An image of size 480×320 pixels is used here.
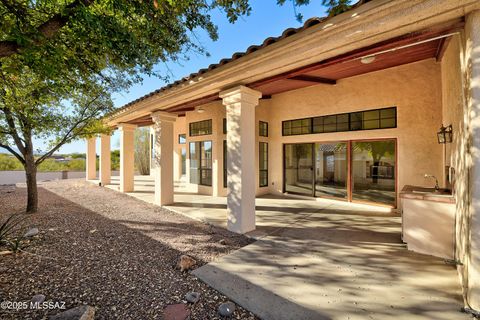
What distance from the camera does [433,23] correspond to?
265 centimetres

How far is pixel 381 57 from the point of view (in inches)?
197

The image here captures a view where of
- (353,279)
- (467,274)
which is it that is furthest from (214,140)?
(467,274)

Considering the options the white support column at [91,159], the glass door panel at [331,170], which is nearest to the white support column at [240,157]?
the glass door panel at [331,170]

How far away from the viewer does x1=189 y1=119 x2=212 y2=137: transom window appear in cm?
968

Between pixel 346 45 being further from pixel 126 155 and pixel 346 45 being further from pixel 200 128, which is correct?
pixel 126 155

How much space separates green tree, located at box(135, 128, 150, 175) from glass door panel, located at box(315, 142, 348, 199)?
16445 millimetres

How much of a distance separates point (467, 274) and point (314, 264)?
1766 mm

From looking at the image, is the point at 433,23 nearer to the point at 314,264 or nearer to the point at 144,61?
the point at 314,264

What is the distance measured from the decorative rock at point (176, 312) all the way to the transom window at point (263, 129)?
23.7ft

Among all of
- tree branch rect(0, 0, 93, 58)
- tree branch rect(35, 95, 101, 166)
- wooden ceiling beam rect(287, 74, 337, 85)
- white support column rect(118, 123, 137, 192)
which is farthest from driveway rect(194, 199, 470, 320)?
white support column rect(118, 123, 137, 192)

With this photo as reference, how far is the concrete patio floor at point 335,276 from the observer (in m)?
2.45

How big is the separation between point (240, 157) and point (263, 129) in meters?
4.72

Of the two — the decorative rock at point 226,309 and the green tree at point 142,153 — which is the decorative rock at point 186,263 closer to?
the decorative rock at point 226,309

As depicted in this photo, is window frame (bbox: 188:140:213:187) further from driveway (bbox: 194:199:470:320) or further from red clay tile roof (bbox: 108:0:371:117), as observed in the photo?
driveway (bbox: 194:199:470:320)
